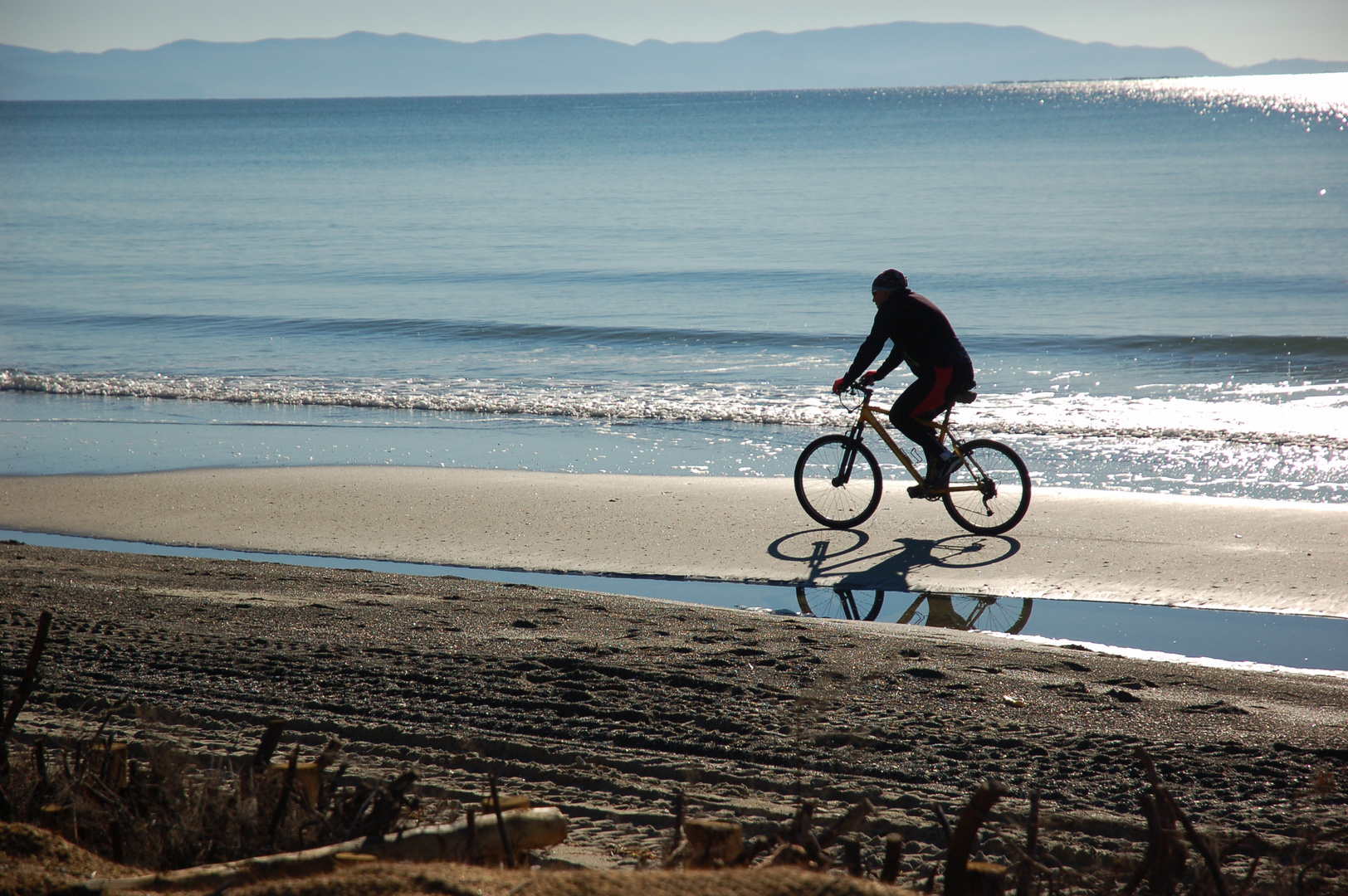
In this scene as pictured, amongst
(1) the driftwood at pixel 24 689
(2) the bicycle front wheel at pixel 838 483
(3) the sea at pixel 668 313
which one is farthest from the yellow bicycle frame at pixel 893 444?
(1) the driftwood at pixel 24 689

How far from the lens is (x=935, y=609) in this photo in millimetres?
6316

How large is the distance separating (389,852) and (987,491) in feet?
20.6

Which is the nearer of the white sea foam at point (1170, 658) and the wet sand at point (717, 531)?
the white sea foam at point (1170, 658)

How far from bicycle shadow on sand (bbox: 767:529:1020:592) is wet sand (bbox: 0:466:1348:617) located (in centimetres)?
2

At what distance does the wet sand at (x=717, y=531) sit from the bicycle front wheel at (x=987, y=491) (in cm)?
13

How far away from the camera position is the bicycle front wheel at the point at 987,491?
7.84 metres

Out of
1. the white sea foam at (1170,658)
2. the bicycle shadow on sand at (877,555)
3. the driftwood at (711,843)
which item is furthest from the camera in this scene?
the bicycle shadow on sand at (877,555)

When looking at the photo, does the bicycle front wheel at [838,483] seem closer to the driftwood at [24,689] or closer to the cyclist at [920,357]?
the cyclist at [920,357]

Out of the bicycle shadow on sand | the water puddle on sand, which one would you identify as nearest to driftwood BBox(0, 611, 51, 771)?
the water puddle on sand

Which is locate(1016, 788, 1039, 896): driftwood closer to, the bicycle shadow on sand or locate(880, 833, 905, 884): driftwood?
locate(880, 833, 905, 884): driftwood

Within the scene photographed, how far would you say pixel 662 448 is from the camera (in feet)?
37.4

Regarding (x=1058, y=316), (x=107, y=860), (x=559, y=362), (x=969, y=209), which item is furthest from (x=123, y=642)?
(x=969, y=209)

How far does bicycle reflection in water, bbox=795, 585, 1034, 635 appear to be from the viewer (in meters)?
6.07

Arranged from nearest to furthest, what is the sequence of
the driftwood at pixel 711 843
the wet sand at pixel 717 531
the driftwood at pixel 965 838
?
the driftwood at pixel 965 838, the driftwood at pixel 711 843, the wet sand at pixel 717 531
